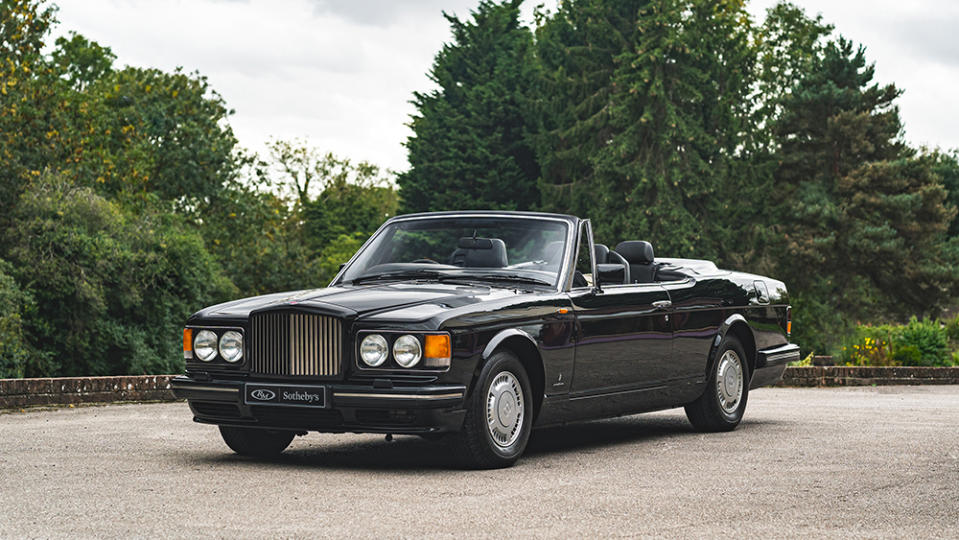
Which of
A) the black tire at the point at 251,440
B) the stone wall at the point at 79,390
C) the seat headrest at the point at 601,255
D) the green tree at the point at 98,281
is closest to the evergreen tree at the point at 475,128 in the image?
the green tree at the point at 98,281

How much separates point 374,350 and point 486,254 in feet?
5.65

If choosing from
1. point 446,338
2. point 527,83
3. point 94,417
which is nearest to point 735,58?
point 527,83

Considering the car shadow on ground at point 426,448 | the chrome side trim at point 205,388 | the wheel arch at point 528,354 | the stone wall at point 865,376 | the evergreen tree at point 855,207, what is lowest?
the stone wall at point 865,376

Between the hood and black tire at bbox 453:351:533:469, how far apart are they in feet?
1.49

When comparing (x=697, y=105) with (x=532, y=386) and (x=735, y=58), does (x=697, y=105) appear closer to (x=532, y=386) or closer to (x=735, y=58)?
(x=735, y=58)

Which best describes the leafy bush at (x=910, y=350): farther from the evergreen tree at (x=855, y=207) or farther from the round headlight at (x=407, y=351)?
the evergreen tree at (x=855, y=207)

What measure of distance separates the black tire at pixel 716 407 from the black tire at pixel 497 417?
285 centimetres

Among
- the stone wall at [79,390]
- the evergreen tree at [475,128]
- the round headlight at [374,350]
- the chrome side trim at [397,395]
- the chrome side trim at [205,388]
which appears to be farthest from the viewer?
the evergreen tree at [475,128]

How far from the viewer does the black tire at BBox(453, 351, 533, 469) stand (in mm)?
8227

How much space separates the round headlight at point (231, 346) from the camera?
8469 millimetres

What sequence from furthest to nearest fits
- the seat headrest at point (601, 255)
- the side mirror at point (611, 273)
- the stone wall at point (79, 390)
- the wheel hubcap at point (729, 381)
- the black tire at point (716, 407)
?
the stone wall at point (79, 390) < the wheel hubcap at point (729, 381) < the black tire at point (716, 407) < the seat headrest at point (601, 255) < the side mirror at point (611, 273)

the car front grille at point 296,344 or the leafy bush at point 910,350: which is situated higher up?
the car front grille at point 296,344

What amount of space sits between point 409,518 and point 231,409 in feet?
8.24

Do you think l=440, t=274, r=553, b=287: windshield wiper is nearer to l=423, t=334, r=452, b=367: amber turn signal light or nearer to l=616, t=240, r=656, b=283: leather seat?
l=616, t=240, r=656, b=283: leather seat
